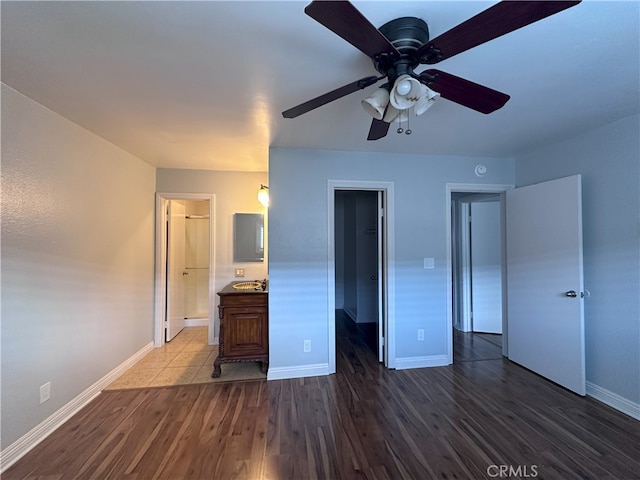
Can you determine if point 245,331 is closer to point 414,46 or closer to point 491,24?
point 414,46

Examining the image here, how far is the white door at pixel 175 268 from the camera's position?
3.84m

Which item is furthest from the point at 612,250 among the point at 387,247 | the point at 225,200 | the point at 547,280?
the point at 225,200

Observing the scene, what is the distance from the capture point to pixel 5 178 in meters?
1.71

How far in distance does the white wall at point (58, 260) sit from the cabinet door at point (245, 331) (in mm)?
1158

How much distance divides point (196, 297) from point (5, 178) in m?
3.55

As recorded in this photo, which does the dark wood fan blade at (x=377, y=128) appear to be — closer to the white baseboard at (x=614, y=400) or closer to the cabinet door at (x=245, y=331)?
the cabinet door at (x=245, y=331)

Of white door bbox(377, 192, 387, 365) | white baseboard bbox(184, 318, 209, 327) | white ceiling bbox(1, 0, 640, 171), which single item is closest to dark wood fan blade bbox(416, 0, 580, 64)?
white ceiling bbox(1, 0, 640, 171)

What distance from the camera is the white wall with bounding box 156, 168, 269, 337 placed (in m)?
3.78

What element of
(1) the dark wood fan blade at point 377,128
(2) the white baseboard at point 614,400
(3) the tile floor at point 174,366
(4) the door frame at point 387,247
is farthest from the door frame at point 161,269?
(2) the white baseboard at point 614,400

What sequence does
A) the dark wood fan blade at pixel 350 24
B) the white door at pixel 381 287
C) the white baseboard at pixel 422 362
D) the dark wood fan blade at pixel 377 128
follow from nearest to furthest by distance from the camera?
the dark wood fan blade at pixel 350 24 → the dark wood fan blade at pixel 377 128 → the white baseboard at pixel 422 362 → the white door at pixel 381 287

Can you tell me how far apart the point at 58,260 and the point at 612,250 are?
4.55 m

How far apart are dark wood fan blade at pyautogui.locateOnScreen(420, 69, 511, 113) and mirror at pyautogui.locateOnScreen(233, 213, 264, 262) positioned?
9.81 feet

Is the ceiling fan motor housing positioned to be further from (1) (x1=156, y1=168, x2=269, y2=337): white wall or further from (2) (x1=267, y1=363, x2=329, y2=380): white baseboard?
(1) (x1=156, y1=168, x2=269, y2=337): white wall

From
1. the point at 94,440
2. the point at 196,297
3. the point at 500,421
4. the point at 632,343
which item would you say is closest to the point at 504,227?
the point at 632,343
